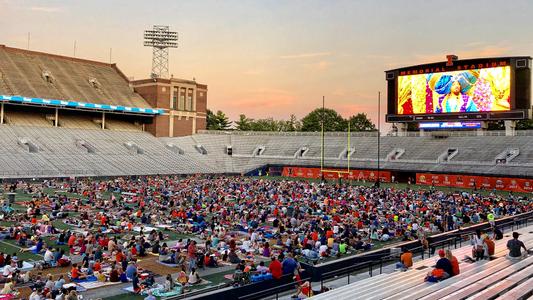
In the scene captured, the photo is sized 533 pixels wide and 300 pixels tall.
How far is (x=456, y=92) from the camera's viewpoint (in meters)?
50.2

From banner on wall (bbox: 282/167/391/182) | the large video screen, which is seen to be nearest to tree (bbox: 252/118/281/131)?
banner on wall (bbox: 282/167/391/182)

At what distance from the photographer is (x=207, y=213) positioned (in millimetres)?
27203

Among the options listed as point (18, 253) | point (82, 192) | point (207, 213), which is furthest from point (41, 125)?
point (18, 253)

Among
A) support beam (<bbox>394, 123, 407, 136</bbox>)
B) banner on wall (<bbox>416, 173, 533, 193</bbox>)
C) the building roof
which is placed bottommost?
banner on wall (<bbox>416, 173, 533, 193</bbox>)

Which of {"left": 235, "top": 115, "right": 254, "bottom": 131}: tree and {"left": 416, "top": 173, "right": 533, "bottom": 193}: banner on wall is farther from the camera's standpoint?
{"left": 235, "top": 115, "right": 254, "bottom": 131}: tree

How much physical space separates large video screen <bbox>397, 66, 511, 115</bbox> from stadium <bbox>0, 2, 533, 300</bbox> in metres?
0.13

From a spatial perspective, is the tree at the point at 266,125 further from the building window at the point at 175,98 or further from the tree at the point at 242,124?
the building window at the point at 175,98

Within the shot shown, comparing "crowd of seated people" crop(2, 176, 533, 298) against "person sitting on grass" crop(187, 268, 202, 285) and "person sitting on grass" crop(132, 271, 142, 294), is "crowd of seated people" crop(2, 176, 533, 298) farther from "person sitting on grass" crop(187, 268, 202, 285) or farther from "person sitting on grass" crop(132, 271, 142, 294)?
"person sitting on grass" crop(132, 271, 142, 294)

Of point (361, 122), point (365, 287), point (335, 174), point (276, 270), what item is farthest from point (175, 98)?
point (365, 287)

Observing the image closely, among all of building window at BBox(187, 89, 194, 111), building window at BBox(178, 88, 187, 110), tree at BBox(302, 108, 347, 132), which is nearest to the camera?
building window at BBox(178, 88, 187, 110)

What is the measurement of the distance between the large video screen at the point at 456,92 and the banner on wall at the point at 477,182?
6.98 meters

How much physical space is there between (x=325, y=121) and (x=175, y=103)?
41920mm

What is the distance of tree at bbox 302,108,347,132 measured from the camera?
103m

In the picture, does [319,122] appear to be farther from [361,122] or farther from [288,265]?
[288,265]
